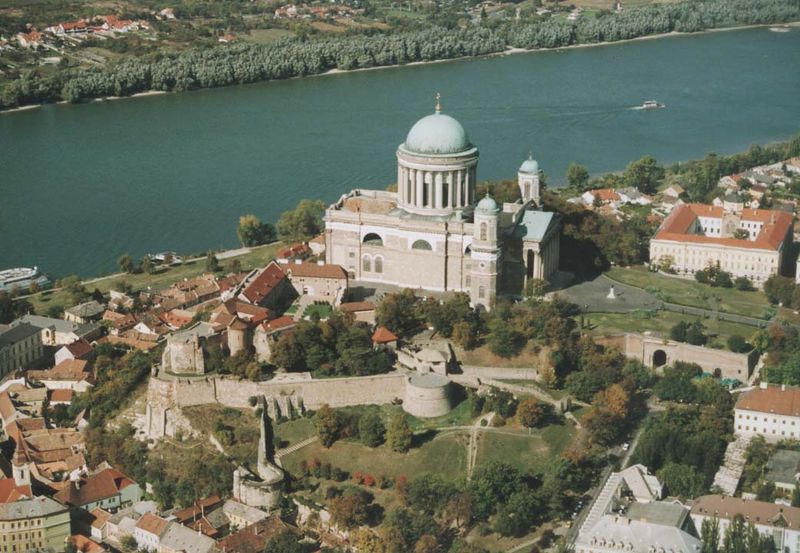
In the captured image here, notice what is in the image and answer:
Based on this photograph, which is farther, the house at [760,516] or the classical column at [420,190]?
the classical column at [420,190]

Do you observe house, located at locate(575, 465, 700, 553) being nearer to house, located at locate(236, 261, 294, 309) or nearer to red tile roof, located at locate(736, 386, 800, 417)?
red tile roof, located at locate(736, 386, 800, 417)

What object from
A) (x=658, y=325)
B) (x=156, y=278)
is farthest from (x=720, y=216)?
(x=156, y=278)

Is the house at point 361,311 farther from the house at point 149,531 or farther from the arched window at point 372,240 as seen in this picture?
the house at point 149,531

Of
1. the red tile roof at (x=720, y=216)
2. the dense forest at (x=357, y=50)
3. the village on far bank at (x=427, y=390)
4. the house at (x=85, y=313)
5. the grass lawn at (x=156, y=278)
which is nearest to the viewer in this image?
the village on far bank at (x=427, y=390)

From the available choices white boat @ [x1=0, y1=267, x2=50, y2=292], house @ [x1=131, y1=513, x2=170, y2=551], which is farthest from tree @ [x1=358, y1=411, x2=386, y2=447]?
white boat @ [x1=0, y1=267, x2=50, y2=292]

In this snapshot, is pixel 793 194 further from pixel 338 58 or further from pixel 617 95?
pixel 338 58

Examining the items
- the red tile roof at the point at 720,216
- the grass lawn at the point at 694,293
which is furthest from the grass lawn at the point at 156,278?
the red tile roof at the point at 720,216

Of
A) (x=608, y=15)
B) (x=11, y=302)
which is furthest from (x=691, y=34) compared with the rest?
(x=11, y=302)
